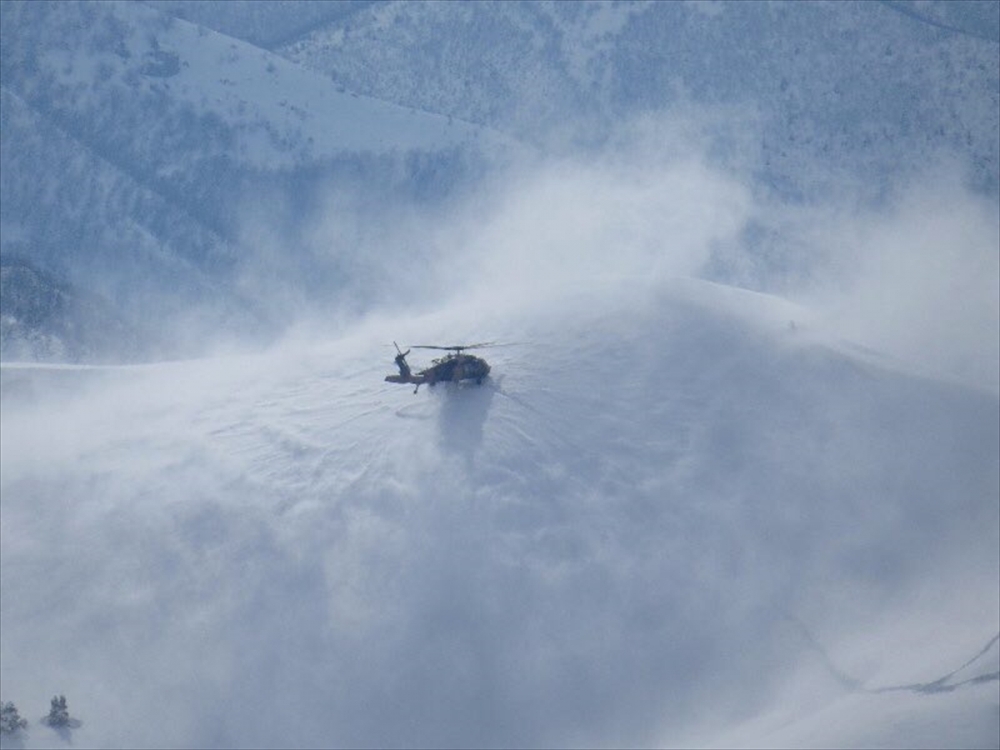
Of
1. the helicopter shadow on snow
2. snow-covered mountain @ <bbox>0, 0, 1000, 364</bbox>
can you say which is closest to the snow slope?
the helicopter shadow on snow

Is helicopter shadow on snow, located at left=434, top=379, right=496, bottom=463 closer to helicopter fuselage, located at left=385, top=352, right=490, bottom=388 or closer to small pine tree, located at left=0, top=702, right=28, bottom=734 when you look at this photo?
helicopter fuselage, located at left=385, top=352, right=490, bottom=388

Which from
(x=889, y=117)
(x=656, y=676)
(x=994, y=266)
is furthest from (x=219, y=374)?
(x=889, y=117)

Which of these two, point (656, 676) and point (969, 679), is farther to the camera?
point (656, 676)

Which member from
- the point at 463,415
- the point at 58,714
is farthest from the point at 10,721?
the point at 463,415

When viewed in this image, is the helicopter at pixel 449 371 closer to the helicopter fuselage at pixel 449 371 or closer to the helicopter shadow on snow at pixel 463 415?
the helicopter fuselage at pixel 449 371

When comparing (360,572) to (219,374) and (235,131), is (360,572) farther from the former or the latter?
(235,131)

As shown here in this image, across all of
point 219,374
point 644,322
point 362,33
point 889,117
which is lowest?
point 644,322
